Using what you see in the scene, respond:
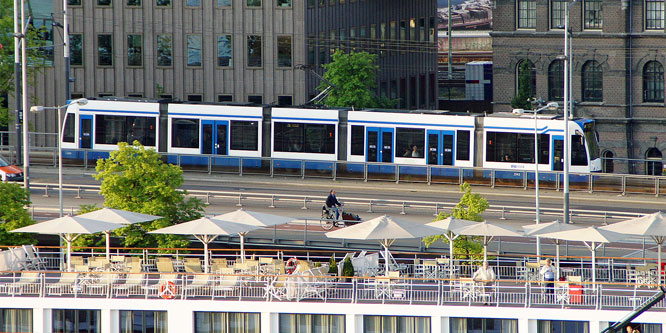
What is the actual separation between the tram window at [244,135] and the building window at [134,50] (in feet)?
61.8

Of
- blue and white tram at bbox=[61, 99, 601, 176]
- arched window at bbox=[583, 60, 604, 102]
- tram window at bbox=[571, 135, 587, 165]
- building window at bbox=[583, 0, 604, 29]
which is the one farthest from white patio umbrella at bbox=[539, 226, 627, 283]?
building window at bbox=[583, 0, 604, 29]

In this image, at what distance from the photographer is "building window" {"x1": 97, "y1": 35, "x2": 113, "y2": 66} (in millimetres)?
74188

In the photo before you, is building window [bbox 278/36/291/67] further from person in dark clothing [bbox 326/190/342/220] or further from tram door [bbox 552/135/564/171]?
person in dark clothing [bbox 326/190/342/220]

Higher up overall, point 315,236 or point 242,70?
point 242,70

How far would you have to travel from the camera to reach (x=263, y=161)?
5734cm

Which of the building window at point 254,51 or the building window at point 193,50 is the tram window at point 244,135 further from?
the building window at point 193,50

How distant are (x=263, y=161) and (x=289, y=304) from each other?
95.4 ft

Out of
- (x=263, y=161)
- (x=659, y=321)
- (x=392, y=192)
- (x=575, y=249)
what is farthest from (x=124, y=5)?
(x=659, y=321)

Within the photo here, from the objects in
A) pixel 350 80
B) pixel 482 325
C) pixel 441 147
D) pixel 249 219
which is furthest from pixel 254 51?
pixel 482 325

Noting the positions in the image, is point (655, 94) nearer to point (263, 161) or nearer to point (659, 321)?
point (263, 161)

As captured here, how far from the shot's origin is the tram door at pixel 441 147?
5528 centimetres

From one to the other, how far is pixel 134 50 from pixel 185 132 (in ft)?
59.0

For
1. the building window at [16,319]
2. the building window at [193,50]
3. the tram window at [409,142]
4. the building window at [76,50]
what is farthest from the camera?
the building window at [76,50]

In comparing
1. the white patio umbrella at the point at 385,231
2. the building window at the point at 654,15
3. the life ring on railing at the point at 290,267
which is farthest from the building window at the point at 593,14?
the white patio umbrella at the point at 385,231
